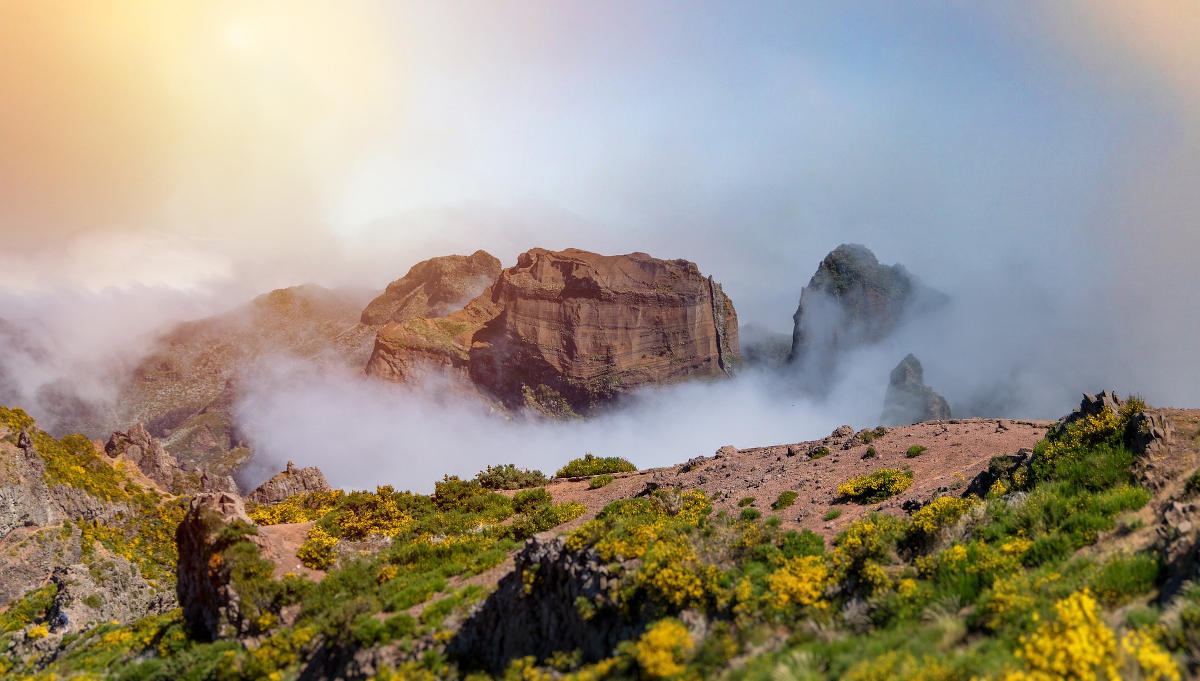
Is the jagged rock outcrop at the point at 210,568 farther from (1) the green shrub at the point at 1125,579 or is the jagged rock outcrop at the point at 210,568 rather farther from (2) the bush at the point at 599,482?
(1) the green shrub at the point at 1125,579

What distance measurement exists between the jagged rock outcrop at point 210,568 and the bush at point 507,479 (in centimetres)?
1301

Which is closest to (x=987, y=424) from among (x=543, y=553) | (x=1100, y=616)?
(x=1100, y=616)

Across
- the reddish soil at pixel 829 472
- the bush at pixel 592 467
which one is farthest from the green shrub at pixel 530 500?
the bush at pixel 592 467

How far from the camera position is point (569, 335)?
168m

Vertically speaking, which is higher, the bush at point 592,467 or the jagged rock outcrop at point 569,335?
the jagged rock outcrop at point 569,335

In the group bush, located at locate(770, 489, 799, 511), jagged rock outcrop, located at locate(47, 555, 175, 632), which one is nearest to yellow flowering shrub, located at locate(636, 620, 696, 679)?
bush, located at locate(770, 489, 799, 511)

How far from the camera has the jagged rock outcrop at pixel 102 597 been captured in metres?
26.0

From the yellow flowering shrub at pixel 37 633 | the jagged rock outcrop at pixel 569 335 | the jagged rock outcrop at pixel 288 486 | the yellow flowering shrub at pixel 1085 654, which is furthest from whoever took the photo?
the jagged rock outcrop at pixel 569 335

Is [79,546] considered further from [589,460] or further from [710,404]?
[710,404]

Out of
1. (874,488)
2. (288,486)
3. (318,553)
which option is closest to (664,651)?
(874,488)

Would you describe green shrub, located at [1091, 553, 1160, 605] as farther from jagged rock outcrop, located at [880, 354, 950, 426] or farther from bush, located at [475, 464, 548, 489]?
jagged rock outcrop, located at [880, 354, 950, 426]

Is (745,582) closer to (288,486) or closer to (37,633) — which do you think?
(37,633)

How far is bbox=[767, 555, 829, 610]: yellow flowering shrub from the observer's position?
10.7 m

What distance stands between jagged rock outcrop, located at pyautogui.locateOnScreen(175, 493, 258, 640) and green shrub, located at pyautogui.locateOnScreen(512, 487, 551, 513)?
1112 cm
